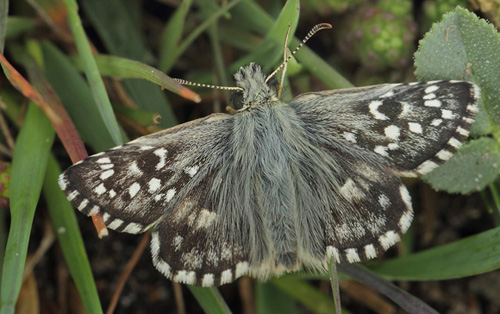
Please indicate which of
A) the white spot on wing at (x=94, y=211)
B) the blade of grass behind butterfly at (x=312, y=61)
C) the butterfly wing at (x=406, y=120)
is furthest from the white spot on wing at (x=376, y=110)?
the white spot on wing at (x=94, y=211)

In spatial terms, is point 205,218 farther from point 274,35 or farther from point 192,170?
point 274,35

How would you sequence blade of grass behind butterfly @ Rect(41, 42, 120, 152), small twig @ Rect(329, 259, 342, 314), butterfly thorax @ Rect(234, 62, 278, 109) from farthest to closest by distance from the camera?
1. blade of grass behind butterfly @ Rect(41, 42, 120, 152)
2. butterfly thorax @ Rect(234, 62, 278, 109)
3. small twig @ Rect(329, 259, 342, 314)

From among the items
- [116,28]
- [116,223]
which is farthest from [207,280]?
[116,28]

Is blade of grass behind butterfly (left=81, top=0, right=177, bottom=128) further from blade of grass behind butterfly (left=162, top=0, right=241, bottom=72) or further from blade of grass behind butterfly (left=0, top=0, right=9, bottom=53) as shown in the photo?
blade of grass behind butterfly (left=0, top=0, right=9, bottom=53)

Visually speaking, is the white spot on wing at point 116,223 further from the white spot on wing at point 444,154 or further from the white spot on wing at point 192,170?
the white spot on wing at point 444,154

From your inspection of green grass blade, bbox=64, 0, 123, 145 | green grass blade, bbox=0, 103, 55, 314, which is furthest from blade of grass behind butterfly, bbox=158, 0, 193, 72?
green grass blade, bbox=0, 103, 55, 314

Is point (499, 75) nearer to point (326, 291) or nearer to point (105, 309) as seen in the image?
point (326, 291)

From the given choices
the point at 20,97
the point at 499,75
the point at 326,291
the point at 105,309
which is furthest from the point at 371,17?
the point at 105,309
